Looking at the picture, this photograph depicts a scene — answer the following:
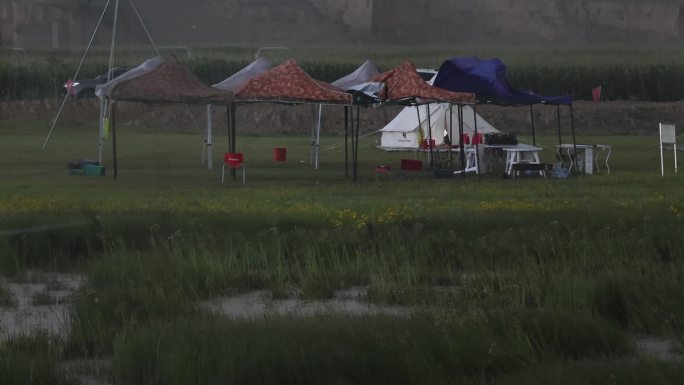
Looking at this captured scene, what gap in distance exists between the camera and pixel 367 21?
3883 inches

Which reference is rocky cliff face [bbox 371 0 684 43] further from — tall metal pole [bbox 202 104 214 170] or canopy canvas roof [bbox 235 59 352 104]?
canopy canvas roof [bbox 235 59 352 104]

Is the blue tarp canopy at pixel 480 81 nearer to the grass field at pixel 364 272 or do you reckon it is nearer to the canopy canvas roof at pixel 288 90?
the canopy canvas roof at pixel 288 90

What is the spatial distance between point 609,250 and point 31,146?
25.9m

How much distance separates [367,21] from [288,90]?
72.3 meters

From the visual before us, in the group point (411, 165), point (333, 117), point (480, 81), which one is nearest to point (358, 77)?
point (411, 165)

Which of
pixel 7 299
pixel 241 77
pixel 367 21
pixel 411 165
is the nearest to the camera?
pixel 7 299

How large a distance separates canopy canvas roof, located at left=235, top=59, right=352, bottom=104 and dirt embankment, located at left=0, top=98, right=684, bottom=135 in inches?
918

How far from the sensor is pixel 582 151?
1174 inches

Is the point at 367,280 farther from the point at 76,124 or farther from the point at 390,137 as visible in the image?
the point at 76,124

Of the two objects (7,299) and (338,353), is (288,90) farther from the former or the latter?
(338,353)

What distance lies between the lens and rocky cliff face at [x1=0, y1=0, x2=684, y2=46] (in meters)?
89.7

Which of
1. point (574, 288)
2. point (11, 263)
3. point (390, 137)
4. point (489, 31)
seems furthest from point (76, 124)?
point (489, 31)

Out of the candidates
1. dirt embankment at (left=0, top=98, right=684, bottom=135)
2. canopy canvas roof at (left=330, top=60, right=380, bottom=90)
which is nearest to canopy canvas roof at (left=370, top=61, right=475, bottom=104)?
canopy canvas roof at (left=330, top=60, right=380, bottom=90)

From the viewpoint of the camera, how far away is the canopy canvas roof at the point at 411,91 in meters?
27.2
